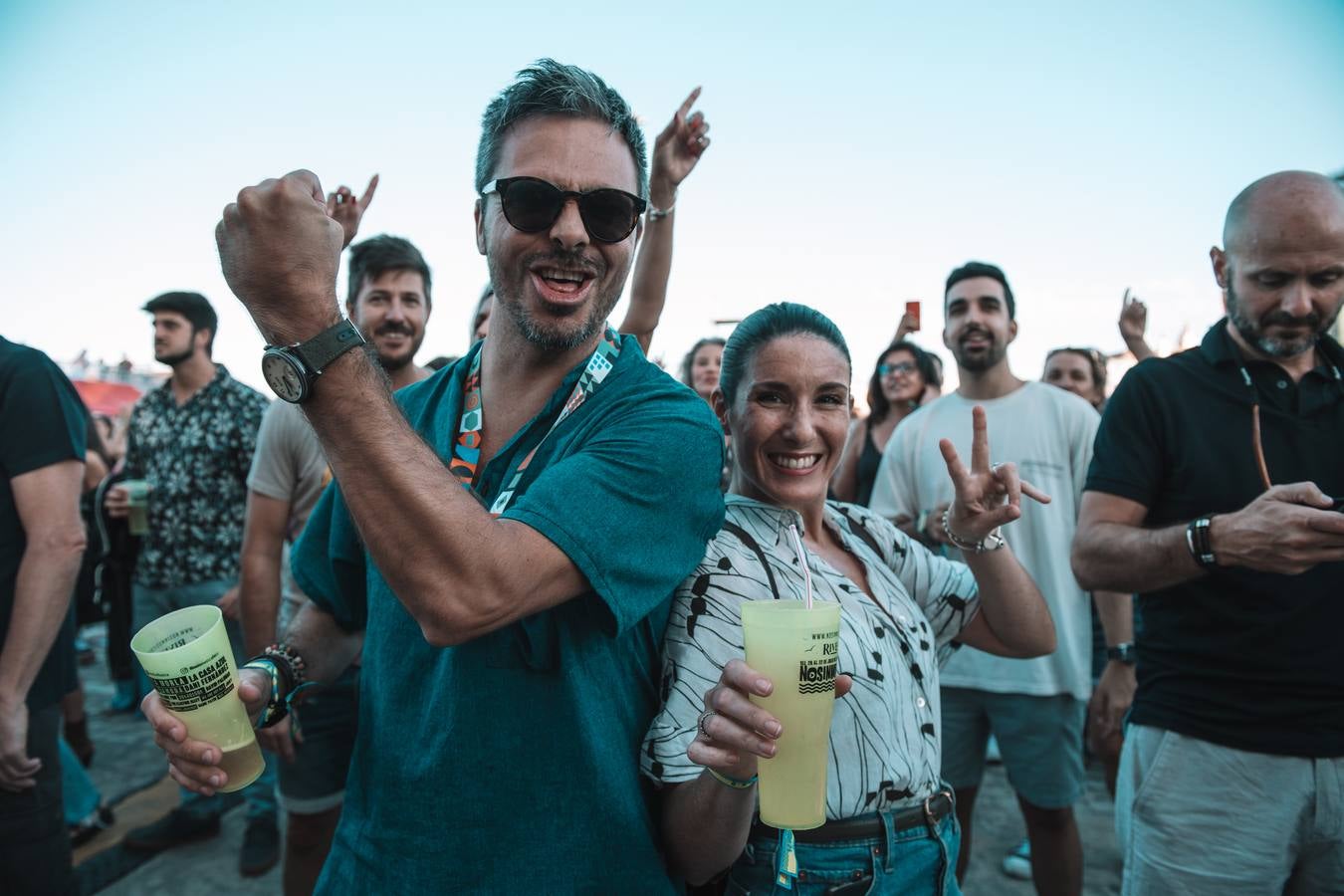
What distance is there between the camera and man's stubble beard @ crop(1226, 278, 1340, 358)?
2238 millimetres

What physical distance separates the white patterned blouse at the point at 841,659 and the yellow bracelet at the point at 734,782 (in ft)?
0.22

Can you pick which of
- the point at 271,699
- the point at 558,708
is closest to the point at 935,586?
the point at 558,708

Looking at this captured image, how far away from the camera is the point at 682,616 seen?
1.63m

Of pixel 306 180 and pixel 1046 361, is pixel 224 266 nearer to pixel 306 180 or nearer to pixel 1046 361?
pixel 306 180

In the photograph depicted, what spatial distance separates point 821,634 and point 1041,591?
Result: 2.57 metres

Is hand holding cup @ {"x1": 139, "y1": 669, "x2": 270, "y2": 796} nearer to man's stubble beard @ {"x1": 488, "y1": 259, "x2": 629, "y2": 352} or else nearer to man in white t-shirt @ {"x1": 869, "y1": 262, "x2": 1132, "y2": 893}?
man's stubble beard @ {"x1": 488, "y1": 259, "x2": 629, "y2": 352}

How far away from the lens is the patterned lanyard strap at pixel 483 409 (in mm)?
1504

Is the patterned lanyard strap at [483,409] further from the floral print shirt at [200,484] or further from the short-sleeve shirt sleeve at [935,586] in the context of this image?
the floral print shirt at [200,484]

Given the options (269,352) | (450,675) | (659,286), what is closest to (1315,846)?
(450,675)

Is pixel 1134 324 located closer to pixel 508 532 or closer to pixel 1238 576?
pixel 1238 576

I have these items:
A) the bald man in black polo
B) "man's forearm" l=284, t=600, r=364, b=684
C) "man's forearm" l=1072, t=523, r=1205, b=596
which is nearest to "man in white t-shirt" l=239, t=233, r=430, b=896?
"man's forearm" l=284, t=600, r=364, b=684

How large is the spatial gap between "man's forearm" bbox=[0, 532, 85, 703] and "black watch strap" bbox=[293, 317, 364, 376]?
1.97m

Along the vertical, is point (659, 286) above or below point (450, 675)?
above

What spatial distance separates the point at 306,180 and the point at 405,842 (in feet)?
3.79
